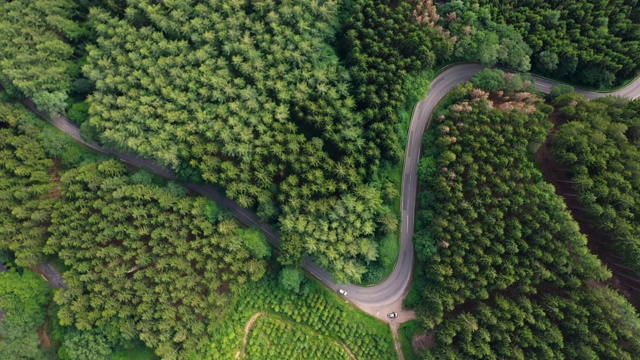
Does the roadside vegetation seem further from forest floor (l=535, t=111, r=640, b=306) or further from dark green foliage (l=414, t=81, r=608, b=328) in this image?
forest floor (l=535, t=111, r=640, b=306)

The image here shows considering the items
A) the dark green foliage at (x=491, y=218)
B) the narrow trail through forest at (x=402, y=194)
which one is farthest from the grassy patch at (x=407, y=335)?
the dark green foliage at (x=491, y=218)

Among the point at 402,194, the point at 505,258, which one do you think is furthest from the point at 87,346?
the point at 505,258

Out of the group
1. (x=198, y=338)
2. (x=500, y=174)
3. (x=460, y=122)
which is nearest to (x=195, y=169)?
(x=198, y=338)

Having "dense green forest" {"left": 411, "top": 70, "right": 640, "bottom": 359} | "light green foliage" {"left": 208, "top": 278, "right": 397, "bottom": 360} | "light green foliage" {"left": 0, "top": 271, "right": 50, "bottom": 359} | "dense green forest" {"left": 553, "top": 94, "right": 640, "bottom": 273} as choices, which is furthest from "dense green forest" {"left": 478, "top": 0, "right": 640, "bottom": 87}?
"light green foliage" {"left": 0, "top": 271, "right": 50, "bottom": 359}

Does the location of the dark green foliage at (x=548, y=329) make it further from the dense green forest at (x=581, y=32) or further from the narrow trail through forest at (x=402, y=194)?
the dense green forest at (x=581, y=32)

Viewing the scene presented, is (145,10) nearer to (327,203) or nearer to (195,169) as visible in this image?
(195,169)
